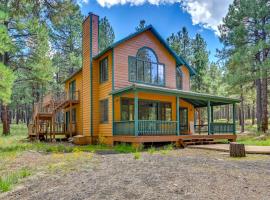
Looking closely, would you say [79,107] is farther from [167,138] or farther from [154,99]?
[167,138]

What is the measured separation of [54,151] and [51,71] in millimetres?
12603

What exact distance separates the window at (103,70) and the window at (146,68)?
150 cm

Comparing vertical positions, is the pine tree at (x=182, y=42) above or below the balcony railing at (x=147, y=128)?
above

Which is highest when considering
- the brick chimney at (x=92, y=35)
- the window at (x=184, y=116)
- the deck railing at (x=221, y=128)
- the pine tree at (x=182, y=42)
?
the pine tree at (x=182, y=42)

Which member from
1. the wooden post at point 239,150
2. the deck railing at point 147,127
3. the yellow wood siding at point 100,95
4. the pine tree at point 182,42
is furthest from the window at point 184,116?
the pine tree at point 182,42

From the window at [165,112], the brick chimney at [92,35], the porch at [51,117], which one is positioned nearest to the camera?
the brick chimney at [92,35]

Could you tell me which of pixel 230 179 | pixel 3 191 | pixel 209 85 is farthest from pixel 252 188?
pixel 209 85

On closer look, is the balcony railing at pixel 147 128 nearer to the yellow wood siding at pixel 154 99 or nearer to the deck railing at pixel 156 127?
the deck railing at pixel 156 127

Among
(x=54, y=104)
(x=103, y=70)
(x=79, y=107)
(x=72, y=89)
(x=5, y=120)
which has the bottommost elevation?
(x=5, y=120)

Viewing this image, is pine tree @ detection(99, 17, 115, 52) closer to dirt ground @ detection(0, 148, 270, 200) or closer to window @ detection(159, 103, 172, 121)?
window @ detection(159, 103, 172, 121)

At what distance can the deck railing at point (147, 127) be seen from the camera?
14206 mm

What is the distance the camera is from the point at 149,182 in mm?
6020

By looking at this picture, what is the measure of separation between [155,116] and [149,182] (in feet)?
40.0

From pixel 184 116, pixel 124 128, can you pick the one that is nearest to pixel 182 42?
pixel 184 116
